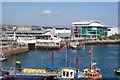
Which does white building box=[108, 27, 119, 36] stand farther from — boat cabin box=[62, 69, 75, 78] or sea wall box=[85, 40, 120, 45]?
boat cabin box=[62, 69, 75, 78]

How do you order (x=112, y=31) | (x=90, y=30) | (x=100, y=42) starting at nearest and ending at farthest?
(x=100, y=42) → (x=90, y=30) → (x=112, y=31)

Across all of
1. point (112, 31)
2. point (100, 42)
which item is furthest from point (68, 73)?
point (112, 31)

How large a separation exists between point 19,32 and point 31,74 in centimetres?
3505

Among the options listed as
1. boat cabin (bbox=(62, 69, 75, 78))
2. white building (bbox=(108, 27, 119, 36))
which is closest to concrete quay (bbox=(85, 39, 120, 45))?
white building (bbox=(108, 27, 119, 36))

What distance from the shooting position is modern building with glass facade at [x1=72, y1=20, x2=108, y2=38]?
5734 centimetres

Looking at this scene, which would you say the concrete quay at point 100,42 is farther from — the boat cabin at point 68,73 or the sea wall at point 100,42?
the boat cabin at point 68,73

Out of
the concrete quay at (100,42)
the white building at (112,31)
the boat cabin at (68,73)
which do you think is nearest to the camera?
the boat cabin at (68,73)

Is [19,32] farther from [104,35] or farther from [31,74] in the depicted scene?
[31,74]

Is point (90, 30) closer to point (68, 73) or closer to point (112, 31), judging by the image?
point (112, 31)

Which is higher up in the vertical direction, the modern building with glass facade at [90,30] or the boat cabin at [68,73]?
the modern building with glass facade at [90,30]

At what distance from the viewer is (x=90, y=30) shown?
57969 mm

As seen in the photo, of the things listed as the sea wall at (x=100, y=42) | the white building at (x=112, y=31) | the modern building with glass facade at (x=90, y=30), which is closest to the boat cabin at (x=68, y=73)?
the sea wall at (x=100, y=42)

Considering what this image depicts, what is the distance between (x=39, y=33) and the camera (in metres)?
52.1

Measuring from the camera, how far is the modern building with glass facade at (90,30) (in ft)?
188
